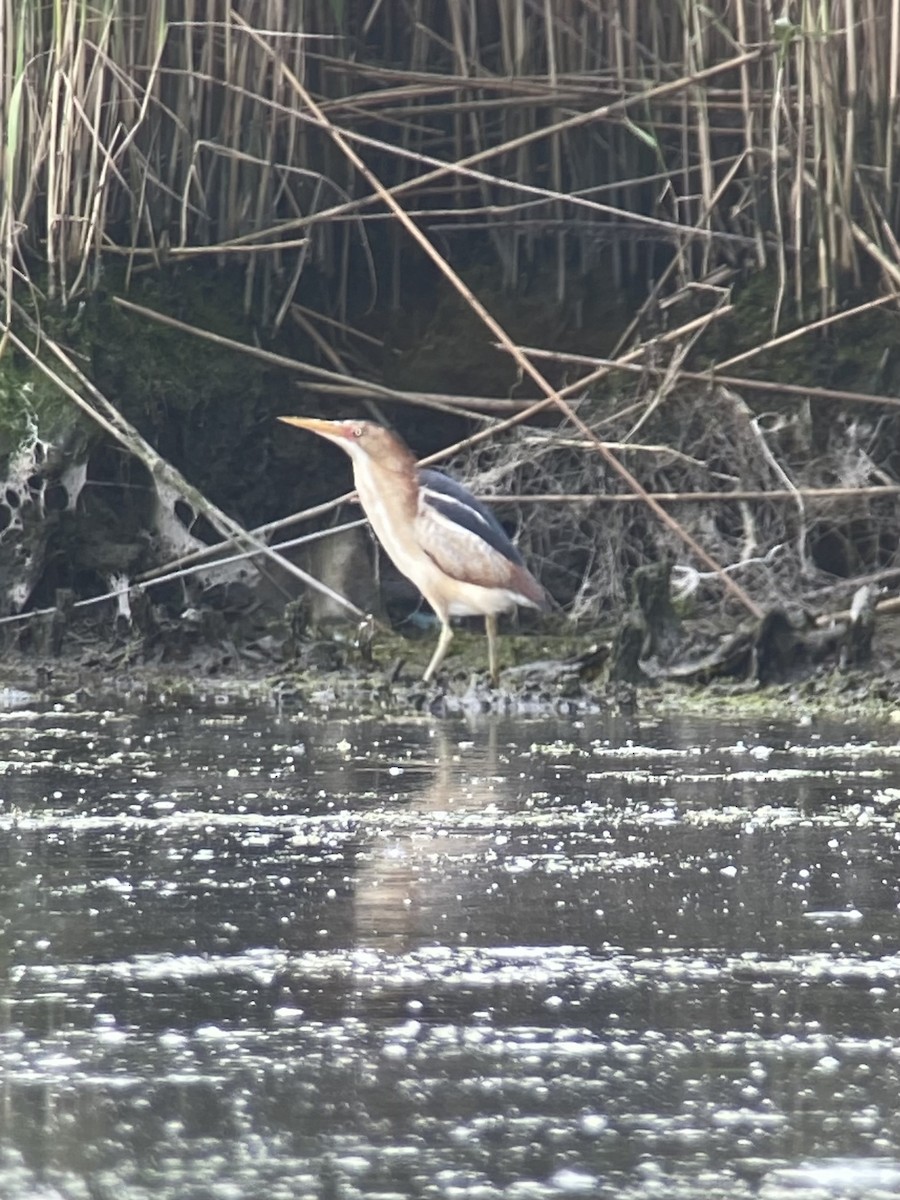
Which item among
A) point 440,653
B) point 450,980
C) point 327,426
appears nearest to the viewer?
point 450,980

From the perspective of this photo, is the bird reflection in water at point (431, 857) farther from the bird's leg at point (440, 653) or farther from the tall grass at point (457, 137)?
the tall grass at point (457, 137)

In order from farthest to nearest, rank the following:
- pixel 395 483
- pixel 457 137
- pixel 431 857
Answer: pixel 457 137
pixel 395 483
pixel 431 857

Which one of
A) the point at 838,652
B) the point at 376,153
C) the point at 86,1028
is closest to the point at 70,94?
the point at 376,153

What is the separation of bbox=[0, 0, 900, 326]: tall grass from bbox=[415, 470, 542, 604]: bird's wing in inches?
54.2

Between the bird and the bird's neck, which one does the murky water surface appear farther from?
the bird's neck

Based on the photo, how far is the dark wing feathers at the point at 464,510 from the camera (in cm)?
881

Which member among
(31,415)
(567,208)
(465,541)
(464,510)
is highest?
(567,208)

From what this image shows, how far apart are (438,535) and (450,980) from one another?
511 cm

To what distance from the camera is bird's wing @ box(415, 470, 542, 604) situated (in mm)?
8812

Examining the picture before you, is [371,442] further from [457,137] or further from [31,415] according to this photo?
[457,137]

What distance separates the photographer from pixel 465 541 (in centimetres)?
880

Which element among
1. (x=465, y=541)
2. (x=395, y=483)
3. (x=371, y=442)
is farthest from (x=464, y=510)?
(x=371, y=442)

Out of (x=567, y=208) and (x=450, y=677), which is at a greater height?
(x=567, y=208)

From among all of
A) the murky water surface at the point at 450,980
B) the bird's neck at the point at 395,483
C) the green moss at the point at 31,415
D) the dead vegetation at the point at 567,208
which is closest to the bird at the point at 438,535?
the bird's neck at the point at 395,483
